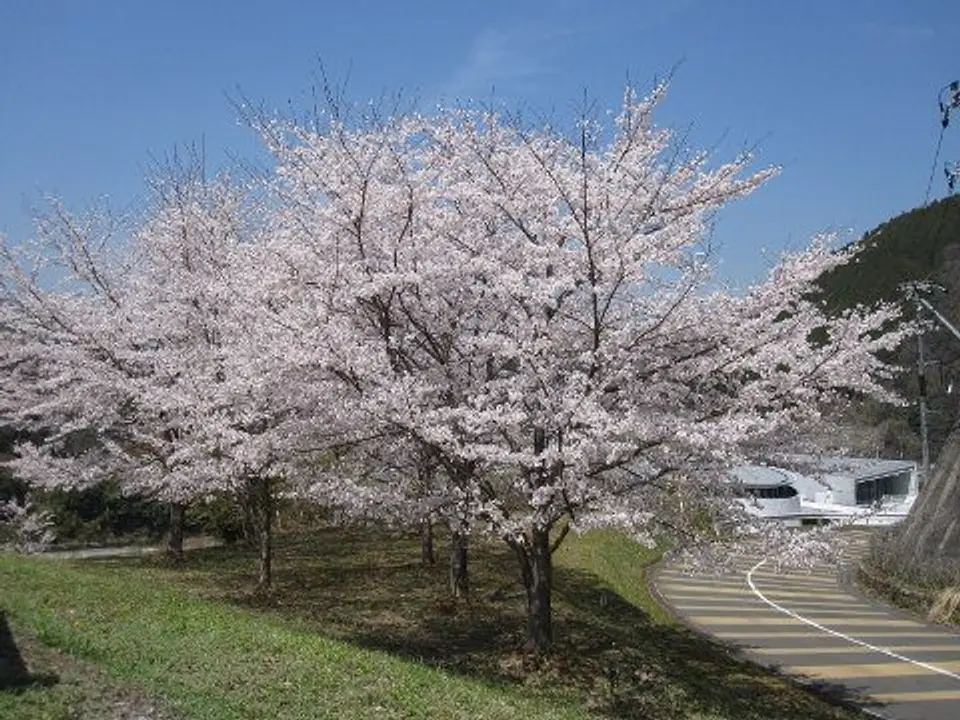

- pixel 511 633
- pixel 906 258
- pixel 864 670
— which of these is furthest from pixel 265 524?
pixel 906 258

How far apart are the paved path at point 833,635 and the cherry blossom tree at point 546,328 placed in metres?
2.59

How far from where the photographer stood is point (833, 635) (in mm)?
19219

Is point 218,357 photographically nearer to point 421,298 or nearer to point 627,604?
point 421,298

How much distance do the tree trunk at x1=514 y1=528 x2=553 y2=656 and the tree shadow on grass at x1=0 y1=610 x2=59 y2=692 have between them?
230 inches

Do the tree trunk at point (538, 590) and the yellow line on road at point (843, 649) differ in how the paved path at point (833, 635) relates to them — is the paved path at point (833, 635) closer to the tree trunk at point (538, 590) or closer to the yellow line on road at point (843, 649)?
the yellow line on road at point (843, 649)

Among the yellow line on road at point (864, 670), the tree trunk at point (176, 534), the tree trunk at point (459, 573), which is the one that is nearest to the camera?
the yellow line on road at point (864, 670)

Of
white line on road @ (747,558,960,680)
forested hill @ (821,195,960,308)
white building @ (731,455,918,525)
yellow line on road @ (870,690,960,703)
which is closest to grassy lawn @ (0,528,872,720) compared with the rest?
yellow line on road @ (870,690,960,703)

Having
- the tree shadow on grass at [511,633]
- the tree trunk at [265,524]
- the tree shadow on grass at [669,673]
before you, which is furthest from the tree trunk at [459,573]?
the tree trunk at [265,524]

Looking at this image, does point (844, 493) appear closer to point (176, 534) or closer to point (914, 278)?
point (914, 278)

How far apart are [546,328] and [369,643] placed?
5231 mm

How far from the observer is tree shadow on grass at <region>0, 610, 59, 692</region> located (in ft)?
23.6

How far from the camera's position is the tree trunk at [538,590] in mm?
11898

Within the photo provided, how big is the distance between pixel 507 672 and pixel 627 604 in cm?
858

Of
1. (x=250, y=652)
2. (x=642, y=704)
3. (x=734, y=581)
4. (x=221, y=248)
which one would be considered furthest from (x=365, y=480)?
(x=734, y=581)
